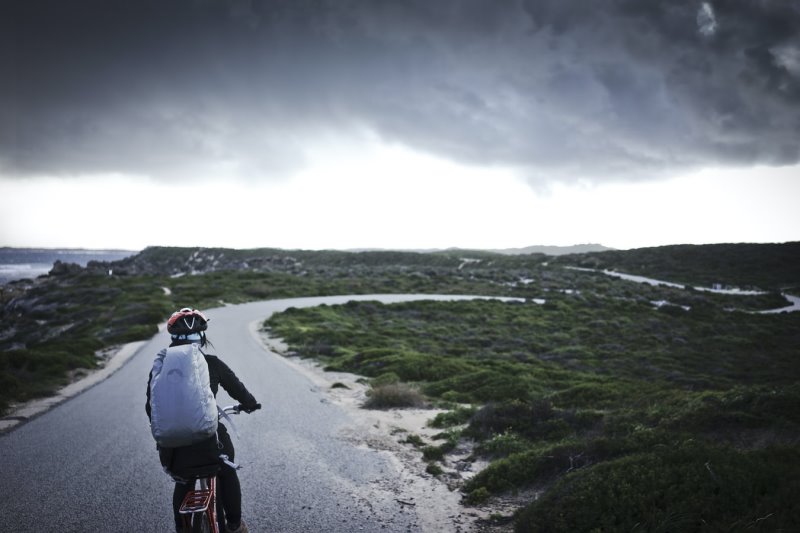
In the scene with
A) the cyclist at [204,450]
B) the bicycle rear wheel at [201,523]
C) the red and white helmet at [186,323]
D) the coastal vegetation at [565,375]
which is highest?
the red and white helmet at [186,323]

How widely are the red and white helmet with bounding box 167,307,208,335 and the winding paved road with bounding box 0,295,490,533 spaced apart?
310 cm

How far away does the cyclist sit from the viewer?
4016 mm

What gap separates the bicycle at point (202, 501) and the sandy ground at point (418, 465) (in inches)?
120

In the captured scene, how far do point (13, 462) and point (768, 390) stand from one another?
1347cm

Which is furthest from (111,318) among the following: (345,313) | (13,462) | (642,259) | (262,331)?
(642,259)

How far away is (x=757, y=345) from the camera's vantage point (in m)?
27.0

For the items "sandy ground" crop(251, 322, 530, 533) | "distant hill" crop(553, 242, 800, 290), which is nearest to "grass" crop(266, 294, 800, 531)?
"sandy ground" crop(251, 322, 530, 533)

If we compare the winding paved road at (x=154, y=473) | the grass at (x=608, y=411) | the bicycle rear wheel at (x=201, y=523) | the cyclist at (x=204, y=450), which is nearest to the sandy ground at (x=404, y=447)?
the winding paved road at (x=154, y=473)

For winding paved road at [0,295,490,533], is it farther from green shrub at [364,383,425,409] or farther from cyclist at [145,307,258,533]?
cyclist at [145,307,258,533]

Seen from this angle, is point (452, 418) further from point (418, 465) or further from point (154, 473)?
point (154, 473)

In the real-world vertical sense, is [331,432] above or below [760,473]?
below

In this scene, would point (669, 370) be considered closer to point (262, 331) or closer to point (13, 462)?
point (262, 331)

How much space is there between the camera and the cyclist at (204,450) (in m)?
4.02

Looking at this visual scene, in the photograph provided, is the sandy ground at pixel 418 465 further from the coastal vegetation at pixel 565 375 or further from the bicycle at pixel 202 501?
the bicycle at pixel 202 501
